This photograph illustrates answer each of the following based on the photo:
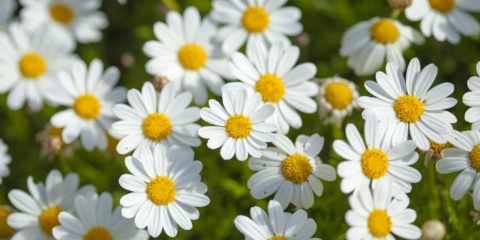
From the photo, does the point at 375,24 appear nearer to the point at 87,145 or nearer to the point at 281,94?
the point at 281,94

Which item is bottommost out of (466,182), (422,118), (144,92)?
(466,182)

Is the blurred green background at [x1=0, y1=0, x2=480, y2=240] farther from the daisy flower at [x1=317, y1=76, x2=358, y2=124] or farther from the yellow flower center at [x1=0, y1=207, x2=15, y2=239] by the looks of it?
the yellow flower center at [x1=0, y1=207, x2=15, y2=239]

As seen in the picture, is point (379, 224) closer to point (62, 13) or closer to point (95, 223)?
point (95, 223)

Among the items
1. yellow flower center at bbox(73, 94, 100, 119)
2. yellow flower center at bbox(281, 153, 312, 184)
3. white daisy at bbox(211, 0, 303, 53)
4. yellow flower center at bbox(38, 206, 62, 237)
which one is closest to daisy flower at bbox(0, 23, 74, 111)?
yellow flower center at bbox(73, 94, 100, 119)

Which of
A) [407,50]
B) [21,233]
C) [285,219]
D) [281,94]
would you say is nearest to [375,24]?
[407,50]

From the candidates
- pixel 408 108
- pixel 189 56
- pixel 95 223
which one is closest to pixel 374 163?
pixel 408 108

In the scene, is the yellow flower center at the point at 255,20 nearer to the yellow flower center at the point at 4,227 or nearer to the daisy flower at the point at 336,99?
the daisy flower at the point at 336,99

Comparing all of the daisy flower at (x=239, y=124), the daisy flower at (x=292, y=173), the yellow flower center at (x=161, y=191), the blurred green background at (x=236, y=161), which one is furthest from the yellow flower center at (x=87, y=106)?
the daisy flower at (x=292, y=173)
